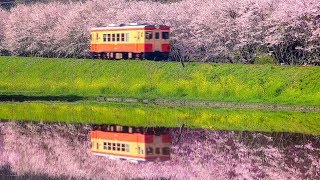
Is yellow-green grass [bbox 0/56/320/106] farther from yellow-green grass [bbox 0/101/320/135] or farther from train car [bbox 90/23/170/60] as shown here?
yellow-green grass [bbox 0/101/320/135]

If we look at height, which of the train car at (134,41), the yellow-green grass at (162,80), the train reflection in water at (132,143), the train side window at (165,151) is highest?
the train car at (134,41)

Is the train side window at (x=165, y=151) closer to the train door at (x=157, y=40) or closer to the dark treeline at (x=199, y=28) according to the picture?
the dark treeline at (x=199, y=28)

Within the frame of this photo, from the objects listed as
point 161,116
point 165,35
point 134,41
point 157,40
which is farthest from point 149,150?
point 165,35

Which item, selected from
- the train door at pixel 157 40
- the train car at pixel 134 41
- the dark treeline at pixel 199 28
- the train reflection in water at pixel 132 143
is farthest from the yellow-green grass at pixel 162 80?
the train reflection in water at pixel 132 143

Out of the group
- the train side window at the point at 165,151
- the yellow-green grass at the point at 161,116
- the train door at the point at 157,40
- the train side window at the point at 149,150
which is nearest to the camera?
the train side window at the point at 165,151

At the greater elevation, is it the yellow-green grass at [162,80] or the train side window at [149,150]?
the yellow-green grass at [162,80]

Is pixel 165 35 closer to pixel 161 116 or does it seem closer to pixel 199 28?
pixel 199 28
